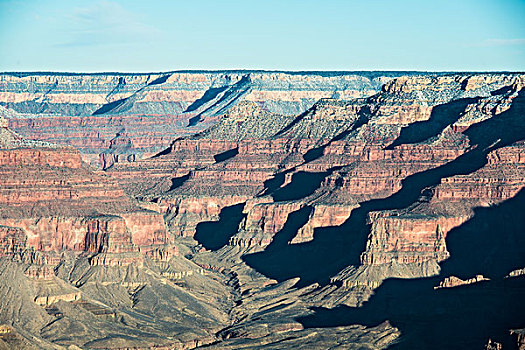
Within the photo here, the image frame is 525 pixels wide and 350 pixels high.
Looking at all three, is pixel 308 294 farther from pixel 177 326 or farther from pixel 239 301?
pixel 177 326

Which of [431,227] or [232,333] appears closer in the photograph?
[232,333]

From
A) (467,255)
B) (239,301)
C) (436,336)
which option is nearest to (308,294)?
(239,301)

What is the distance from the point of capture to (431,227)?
198000 mm

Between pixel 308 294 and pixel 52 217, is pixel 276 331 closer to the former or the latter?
pixel 308 294

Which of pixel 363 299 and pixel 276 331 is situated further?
pixel 363 299

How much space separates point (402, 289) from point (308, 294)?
1239cm

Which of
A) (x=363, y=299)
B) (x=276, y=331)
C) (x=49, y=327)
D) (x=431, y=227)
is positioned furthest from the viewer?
(x=431, y=227)

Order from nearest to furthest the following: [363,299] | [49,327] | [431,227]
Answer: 1. [49,327]
2. [363,299]
3. [431,227]

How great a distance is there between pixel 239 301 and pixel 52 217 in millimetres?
24908

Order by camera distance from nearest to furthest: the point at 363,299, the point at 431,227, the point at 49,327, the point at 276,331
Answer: the point at 49,327 → the point at 276,331 → the point at 363,299 → the point at 431,227

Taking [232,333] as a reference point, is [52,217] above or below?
above

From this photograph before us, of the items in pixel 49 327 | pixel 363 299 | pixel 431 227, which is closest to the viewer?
pixel 49 327

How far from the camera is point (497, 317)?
526ft

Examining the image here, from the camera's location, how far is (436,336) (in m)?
161
